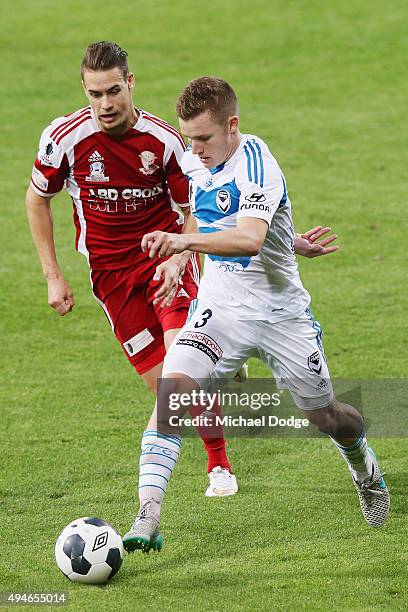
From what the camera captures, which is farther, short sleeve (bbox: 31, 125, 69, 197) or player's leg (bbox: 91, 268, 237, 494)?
player's leg (bbox: 91, 268, 237, 494)

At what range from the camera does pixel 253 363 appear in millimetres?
9961

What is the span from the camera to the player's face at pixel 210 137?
5.90 metres

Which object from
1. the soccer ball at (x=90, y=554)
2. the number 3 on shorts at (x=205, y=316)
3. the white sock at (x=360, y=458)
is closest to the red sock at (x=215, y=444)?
the white sock at (x=360, y=458)

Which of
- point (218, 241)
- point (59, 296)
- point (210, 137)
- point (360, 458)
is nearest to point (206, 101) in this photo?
point (210, 137)

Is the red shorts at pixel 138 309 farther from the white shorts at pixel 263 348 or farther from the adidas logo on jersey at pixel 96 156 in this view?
the white shorts at pixel 263 348

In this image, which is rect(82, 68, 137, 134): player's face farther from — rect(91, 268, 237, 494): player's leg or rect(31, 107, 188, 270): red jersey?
rect(91, 268, 237, 494): player's leg

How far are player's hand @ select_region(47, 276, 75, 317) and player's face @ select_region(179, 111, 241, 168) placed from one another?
136 centimetres

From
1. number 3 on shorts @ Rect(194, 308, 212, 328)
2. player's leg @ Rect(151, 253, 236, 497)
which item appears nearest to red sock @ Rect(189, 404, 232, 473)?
player's leg @ Rect(151, 253, 236, 497)

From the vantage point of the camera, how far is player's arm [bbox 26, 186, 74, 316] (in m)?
6.95

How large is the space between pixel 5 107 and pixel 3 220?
517 centimetres

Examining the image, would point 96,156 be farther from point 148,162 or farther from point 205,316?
point 205,316

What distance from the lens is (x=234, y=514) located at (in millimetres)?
6809

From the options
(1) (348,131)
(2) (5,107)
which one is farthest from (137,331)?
(2) (5,107)

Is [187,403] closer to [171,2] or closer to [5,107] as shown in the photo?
[5,107]
